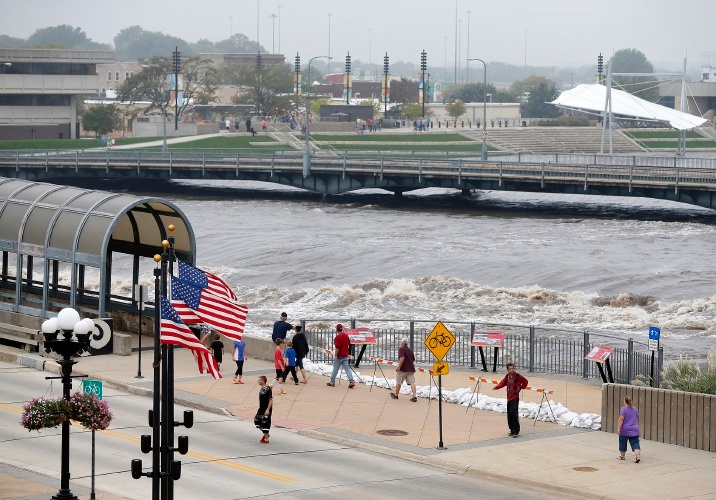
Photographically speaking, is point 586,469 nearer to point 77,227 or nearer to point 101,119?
point 77,227

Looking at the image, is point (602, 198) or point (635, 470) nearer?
point (635, 470)

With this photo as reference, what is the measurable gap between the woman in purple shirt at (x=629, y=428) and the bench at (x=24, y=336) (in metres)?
16.3

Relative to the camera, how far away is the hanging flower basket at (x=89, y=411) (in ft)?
68.1

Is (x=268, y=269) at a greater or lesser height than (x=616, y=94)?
lesser

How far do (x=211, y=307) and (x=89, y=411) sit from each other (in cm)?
244

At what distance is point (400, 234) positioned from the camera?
80.8 metres

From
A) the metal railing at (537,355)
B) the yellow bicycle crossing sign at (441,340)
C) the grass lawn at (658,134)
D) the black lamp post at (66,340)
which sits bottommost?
the metal railing at (537,355)

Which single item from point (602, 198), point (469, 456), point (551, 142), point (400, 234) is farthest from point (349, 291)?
point (551, 142)

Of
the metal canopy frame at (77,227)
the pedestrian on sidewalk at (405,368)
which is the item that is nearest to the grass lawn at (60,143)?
the metal canopy frame at (77,227)

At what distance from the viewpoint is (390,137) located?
15762 cm

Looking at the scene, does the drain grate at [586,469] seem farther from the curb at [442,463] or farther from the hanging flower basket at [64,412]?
the hanging flower basket at [64,412]

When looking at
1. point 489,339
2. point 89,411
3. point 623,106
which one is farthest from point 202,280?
point 623,106

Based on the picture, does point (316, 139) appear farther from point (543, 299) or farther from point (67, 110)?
point (543, 299)

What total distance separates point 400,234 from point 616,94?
80.9 m
